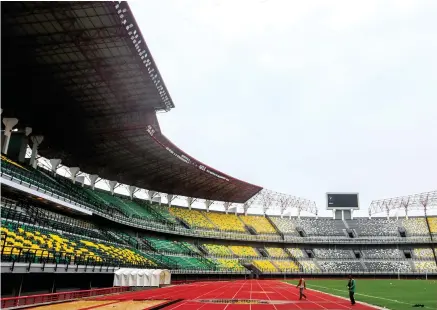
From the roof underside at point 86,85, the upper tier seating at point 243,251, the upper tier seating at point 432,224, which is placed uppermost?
the roof underside at point 86,85

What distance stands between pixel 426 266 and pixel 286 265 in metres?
25.1

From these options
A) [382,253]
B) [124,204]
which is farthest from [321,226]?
[124,204]

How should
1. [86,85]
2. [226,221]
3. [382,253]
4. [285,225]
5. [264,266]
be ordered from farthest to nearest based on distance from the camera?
1. [285,225]
2. [226,221]
3. [382,253]
4. [264,266]
5. [86,85]

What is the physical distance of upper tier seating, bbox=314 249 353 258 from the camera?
76006 mm

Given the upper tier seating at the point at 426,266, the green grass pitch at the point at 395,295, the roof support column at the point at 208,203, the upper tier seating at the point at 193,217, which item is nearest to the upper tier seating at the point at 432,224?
the upper tier seating at the point at 426,266

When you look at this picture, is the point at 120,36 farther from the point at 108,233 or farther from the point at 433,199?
the point at 433,199

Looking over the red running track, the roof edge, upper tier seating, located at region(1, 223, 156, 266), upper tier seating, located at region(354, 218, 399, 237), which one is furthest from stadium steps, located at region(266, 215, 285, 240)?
the roof edge

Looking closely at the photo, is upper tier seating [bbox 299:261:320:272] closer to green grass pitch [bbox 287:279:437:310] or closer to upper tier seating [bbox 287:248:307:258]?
upper tier seating [bbox 287:248:307:258]

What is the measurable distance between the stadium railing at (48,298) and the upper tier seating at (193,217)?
1450 inches

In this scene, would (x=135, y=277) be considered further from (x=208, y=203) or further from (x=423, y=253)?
A: (x=423, y=253)

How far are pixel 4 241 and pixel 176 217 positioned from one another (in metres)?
47.9

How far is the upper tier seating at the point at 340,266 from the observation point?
7078cm

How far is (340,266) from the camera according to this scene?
72.1 meters

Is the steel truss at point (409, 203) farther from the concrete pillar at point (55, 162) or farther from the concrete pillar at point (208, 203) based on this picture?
the concrete pillar at point (55, 162)
